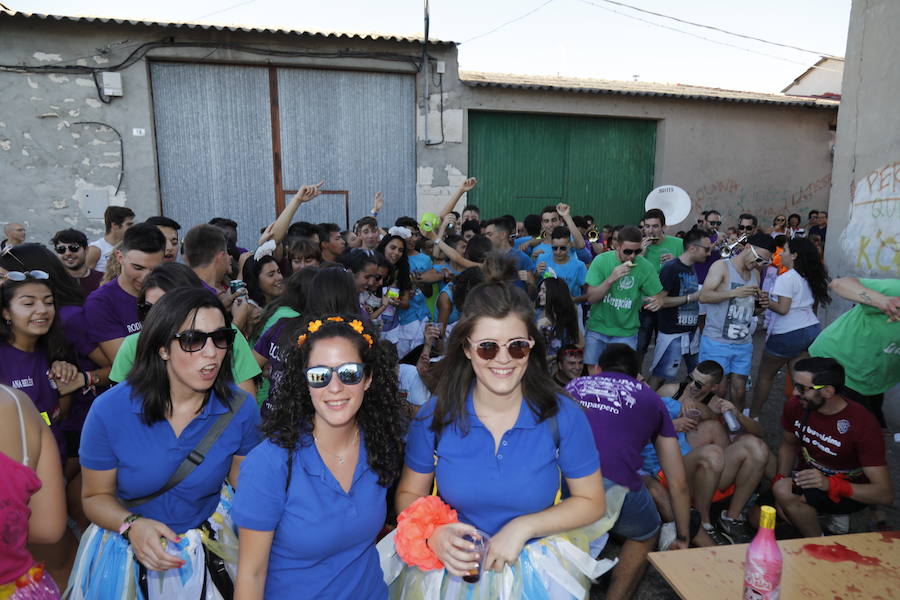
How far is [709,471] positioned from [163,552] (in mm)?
3497

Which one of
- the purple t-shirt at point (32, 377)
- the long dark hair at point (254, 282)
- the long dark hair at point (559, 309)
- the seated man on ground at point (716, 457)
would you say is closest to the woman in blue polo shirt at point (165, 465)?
the purple t-shirt at point (32, 377)

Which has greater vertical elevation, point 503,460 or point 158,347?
point 158,347

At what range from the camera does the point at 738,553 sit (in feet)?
8.64

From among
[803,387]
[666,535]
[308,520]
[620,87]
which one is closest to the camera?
[308,520]

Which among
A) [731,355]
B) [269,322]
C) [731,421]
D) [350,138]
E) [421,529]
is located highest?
[350,138]

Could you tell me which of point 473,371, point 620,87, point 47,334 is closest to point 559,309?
point 473,371

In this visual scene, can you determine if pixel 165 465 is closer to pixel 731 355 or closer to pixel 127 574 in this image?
pixel 127 574

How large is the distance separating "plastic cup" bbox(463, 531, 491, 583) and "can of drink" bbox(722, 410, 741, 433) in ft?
10.2

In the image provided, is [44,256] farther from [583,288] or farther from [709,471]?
[583,288]

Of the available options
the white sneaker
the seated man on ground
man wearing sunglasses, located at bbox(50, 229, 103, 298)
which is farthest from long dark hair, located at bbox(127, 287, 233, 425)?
man wearing sunglasses, located at bbox(50, 229, 103, 298)

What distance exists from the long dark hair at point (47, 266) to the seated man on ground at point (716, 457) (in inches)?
155

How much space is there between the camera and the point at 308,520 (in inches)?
75.2

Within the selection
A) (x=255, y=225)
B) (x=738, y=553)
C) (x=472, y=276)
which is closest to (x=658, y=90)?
(x=255, y=225)

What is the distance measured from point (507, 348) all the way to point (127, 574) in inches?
A: 64.4
